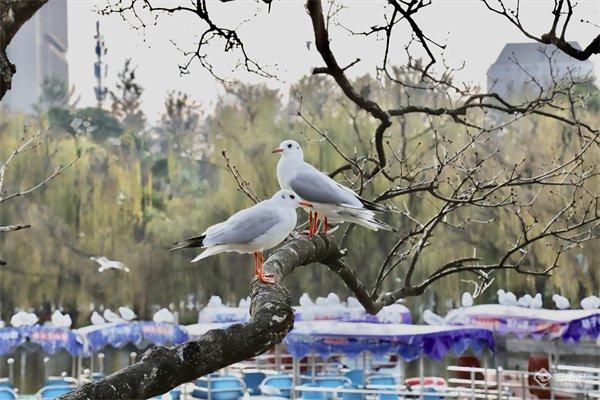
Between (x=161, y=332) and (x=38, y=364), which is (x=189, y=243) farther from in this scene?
(x=38, y=364)

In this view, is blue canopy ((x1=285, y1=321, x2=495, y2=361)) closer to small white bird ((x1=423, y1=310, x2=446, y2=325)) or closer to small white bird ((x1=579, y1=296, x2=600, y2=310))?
small white bird ((x1=423, y1=310, x2=446, y2=325))

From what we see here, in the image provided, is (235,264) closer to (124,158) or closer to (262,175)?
(262,175)

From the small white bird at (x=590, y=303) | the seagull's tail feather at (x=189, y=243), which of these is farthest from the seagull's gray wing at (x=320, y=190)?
the small white bird at (x=590, y=303)

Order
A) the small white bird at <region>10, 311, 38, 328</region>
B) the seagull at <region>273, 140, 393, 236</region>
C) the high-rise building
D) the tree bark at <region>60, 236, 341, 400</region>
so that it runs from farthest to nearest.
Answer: the high-rise building → the small white bird at <region>10, 311, 38, 328</region> → the seagull at <region>273, 140, 393, 236</region> → the tree bark at <region>60, 236, 341, 400</region>

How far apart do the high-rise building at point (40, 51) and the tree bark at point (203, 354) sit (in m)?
19.7

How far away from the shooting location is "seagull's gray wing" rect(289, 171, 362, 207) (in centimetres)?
309

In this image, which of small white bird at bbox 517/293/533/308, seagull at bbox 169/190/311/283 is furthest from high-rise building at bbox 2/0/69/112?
seagull at bbox 169/190/311/283

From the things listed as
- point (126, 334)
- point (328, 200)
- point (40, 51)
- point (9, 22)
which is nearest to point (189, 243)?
point (328, 200)

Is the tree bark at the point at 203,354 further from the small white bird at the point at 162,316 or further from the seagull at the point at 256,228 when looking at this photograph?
the small white bird at the point at 162,316

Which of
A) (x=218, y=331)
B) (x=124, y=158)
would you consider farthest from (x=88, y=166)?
(x=218, y=331)

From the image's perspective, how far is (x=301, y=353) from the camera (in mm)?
10227

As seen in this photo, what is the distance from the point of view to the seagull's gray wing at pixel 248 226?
2.73 meters

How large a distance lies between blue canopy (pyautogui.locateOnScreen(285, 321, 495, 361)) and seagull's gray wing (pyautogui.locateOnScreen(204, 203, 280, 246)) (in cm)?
717

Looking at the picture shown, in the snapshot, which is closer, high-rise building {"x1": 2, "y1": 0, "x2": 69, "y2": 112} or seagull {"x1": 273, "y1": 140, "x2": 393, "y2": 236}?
seagull {"x1": 273, "y1": 140, "x2": 393, "y2": 236}
